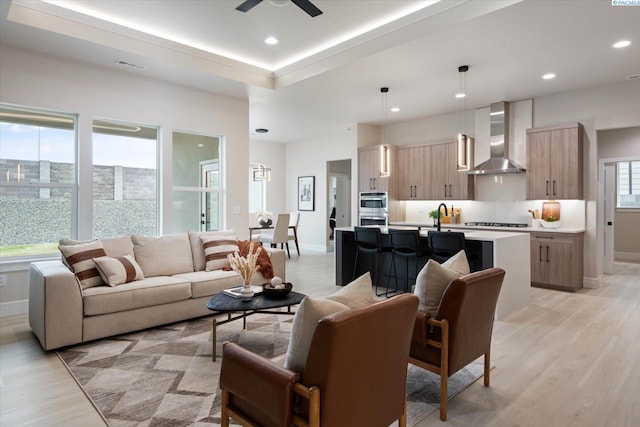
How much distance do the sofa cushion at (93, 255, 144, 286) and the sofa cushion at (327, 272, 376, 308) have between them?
8.93ft

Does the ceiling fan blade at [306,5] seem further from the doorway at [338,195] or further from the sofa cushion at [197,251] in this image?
the doorway at [338,195]

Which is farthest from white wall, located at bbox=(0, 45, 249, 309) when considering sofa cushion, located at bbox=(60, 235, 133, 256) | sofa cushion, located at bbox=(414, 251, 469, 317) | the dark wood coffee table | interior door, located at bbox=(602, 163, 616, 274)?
interior door, located at bbox=(602, 163, 616, 274)

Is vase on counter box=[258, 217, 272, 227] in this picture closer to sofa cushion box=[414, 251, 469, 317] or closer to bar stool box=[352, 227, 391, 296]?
bar stool box=[352, 227, 391, 296]

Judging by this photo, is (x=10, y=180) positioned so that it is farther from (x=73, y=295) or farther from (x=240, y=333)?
(x=240, y=333)

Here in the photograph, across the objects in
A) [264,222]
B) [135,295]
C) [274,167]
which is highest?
[274,167]

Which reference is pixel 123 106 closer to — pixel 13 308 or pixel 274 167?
pixel 13 308

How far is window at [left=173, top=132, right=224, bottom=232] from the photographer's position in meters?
5.60

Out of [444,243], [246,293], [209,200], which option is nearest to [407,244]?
[444,243]

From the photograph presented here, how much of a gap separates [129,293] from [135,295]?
0.19 feet

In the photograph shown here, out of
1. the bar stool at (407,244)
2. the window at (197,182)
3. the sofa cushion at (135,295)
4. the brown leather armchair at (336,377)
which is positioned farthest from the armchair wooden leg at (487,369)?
the window at (197,182)

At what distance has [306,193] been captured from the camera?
10.1 metres

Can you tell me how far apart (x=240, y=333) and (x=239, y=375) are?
2052mm

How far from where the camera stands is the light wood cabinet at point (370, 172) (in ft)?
25.3

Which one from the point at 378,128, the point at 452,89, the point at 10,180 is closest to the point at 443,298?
the point at 452,89
